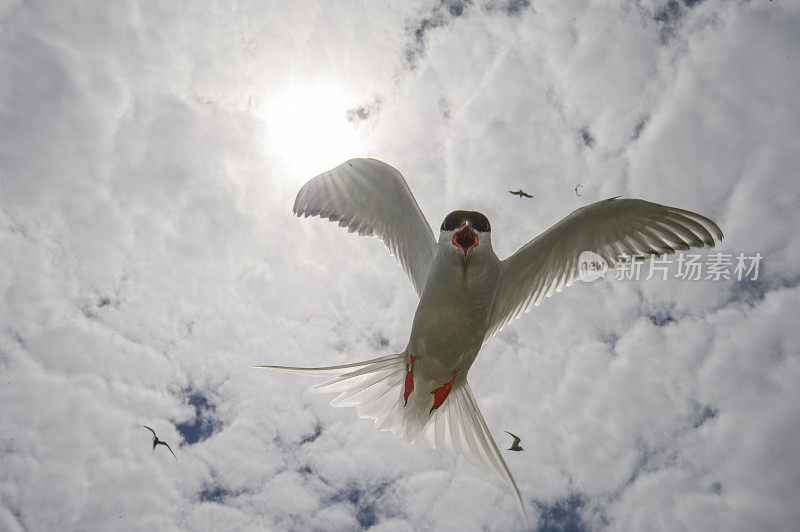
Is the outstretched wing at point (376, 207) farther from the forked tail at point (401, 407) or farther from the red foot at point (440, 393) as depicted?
the red foot at point (440, 393)

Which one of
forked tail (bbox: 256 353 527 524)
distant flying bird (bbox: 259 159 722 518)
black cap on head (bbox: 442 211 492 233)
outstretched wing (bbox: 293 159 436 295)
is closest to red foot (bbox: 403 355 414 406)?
distant flying bird (bbox: 259 159 722 518)

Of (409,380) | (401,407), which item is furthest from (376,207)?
(401,407)

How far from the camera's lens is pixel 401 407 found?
20.1ft

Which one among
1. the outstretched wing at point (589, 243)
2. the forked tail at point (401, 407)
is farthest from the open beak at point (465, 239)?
the forked tail at point (401, 407)

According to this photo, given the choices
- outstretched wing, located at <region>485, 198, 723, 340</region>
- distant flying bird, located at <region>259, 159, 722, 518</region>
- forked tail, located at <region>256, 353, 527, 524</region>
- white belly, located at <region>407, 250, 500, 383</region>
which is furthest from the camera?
forked tail, located at <region>256, 353, 527, 524</region>

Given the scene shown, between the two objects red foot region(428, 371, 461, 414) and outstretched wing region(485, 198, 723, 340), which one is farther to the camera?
red foot region(428, 371, 461, 414)

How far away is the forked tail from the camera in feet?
19.6

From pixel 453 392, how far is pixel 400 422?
2.57ft

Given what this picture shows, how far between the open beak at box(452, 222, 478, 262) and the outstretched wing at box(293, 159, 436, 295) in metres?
0.90

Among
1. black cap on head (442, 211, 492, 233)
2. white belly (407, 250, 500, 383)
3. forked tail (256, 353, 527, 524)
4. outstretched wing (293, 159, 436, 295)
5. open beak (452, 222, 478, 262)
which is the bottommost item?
forked tail (256, 353, 527, 524)

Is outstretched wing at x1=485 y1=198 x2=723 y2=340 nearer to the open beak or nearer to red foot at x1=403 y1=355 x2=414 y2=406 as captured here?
the open beak

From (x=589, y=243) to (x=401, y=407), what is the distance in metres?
3.08

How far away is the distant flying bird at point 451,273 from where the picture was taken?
5.20 metres

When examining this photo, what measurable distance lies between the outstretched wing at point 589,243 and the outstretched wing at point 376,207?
1087mm
